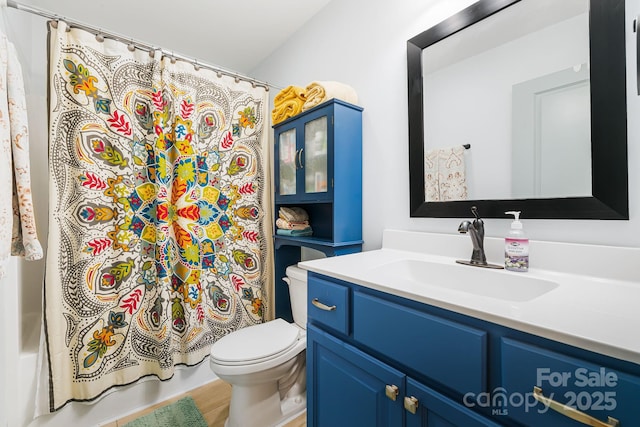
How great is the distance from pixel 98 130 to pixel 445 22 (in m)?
1.77

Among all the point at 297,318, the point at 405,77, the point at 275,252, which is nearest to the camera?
the point at 405,77

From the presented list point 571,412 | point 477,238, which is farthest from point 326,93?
point 571,412

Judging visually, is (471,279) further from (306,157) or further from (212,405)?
(212,405)

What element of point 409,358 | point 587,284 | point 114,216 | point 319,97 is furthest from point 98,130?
point 587,284

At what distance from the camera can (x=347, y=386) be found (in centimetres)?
92

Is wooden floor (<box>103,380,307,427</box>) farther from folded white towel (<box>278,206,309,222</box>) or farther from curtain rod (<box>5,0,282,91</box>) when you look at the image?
curtain rod (<box>5,0,282,91</box>)

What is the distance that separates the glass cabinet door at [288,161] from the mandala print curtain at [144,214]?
0.20 m

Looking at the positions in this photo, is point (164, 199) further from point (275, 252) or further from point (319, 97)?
point (319, 97)

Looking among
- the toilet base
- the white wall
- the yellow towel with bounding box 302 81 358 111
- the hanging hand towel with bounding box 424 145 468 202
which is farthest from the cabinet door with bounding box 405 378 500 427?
the yellow towel with bounding box 302 81 358 111

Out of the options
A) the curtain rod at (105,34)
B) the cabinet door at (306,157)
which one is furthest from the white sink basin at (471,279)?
the curtain rod at (105,34)

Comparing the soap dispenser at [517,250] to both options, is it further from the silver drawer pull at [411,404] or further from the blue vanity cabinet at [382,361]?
the silver drawer pull at [411,404]

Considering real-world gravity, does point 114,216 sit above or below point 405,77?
below

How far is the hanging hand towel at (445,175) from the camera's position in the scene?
118cm

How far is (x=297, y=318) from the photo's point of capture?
164cm
